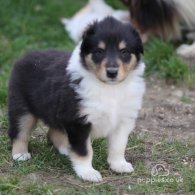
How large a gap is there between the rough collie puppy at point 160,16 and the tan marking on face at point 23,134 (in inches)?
117

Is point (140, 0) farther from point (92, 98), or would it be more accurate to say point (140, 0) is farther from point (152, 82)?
point (92, 98)

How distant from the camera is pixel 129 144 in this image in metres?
4.80

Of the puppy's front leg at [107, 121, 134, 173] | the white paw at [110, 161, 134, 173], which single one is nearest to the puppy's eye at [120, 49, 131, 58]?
the puppy's front leg at [107, 121, 134, 173]

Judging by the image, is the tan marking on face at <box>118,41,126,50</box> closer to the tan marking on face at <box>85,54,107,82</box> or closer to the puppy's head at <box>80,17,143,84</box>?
the puppy's head at <box>80,17,143,84</box>

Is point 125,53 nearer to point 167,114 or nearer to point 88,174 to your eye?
point 88,174

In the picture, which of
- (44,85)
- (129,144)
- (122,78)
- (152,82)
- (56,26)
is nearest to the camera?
(122,78)

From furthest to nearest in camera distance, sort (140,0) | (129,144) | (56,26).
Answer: (56,26) < (140,0) < (129,144)

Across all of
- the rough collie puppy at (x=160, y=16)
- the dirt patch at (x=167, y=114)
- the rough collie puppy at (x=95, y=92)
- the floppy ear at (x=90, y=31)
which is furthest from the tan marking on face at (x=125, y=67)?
the rough collie puppy at (x=160, y=16)

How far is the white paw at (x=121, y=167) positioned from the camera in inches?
165

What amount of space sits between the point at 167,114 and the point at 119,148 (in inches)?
60.8

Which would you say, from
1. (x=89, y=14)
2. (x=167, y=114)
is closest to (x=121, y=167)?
(x=167, y=114)

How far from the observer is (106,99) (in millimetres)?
3984

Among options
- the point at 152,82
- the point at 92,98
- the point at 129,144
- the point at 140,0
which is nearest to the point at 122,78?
the point at 92,98

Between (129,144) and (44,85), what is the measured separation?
3.04ft
